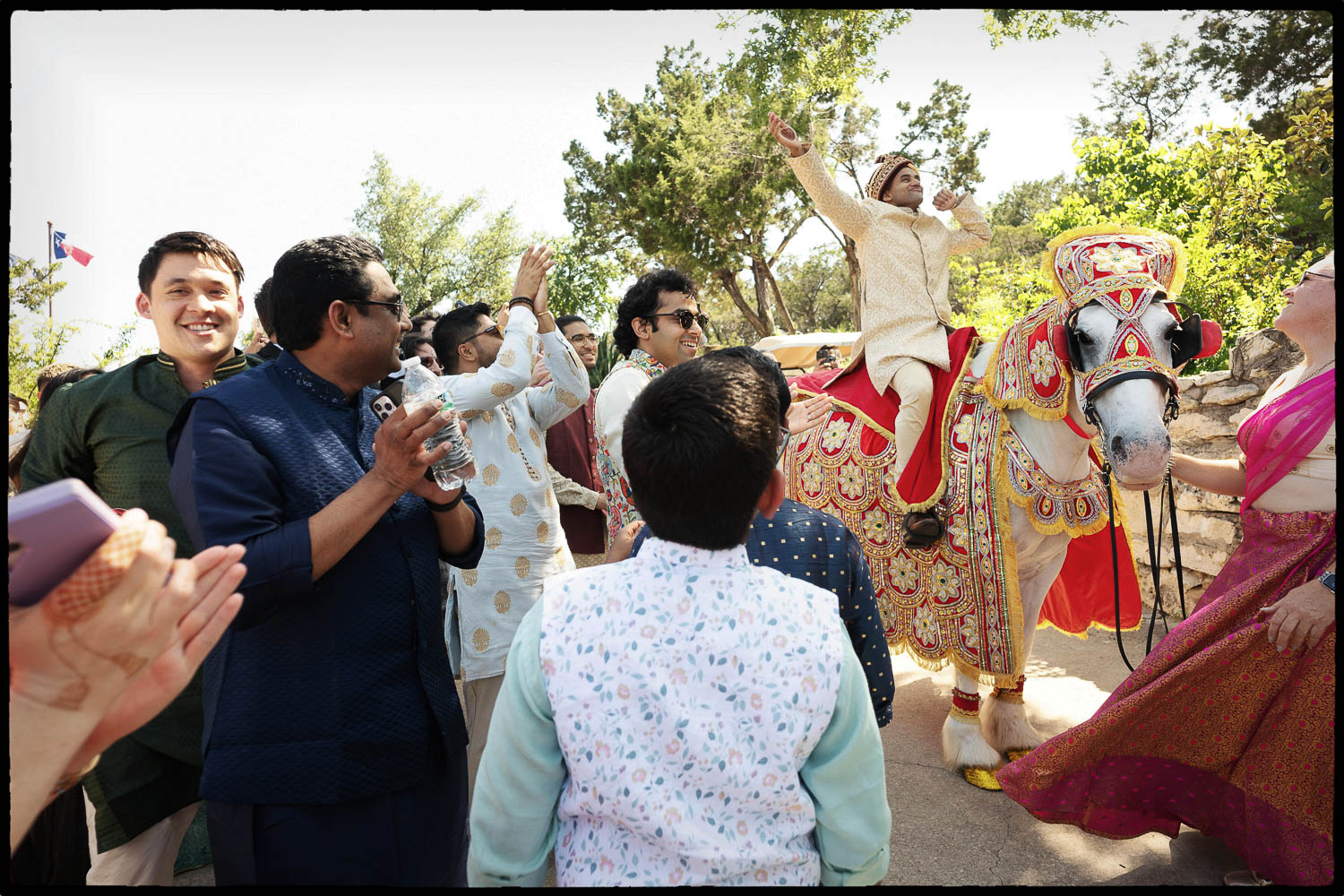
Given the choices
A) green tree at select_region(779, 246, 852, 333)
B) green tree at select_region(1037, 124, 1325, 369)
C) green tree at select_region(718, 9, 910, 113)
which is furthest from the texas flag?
green tree at select_region(779, 246, 852, 333)

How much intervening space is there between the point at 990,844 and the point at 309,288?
3.19 m

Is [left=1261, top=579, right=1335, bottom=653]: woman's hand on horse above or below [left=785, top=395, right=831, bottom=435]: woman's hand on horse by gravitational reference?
below

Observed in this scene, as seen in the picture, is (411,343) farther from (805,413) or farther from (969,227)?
(805,413)

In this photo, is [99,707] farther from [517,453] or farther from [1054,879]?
[1054,879]

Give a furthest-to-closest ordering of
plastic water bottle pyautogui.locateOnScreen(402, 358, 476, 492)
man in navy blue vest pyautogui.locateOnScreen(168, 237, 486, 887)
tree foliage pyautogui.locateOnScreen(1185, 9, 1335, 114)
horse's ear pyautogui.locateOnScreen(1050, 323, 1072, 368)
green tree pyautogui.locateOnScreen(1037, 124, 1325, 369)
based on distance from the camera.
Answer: tree foliage pyautogui.locateOnScreen(1185, 9, 1335, 114) → green tree pyautogui.locateOnScreen(1037, 124, 1325, 369) → horse's ear pyautogui.locateOnScreen(1050, 323, 1072, 368) → plastic water bottle pyautogui.locateOnScreen(402, 358, 476, 492) → man in navy blue vest pyautogui.locateOnScreen(168, 237, 486, 887)

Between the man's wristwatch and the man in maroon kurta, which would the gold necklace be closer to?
the man's wristwatch

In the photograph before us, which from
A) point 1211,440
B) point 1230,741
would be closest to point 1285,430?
point 1230,741

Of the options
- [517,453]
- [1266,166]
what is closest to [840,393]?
[517,453]

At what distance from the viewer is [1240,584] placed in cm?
268

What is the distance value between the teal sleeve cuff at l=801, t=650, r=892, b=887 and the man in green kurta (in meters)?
1.95

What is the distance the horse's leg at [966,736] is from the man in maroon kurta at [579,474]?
2.15 meters

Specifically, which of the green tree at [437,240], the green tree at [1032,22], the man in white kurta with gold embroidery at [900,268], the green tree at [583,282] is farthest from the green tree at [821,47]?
the green tree at [437,240]

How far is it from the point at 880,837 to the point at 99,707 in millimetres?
1188

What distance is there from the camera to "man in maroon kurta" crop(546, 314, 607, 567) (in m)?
4.68
